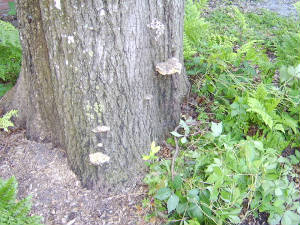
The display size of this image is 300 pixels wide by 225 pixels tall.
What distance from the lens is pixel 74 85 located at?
1.95 metres

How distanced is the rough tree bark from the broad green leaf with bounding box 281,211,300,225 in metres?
1.12

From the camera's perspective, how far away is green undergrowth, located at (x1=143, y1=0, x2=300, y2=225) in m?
2.01

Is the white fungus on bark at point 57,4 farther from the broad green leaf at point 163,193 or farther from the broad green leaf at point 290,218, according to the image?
the broad green leaf at point 290,218

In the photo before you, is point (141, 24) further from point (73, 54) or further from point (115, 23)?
point (73, 54)

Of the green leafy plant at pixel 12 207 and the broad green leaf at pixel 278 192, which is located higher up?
the green leafy plant at pixel 12 207

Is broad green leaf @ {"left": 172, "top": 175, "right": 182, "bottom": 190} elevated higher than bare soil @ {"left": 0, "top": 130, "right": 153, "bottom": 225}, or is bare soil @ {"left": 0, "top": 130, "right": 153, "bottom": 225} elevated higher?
broad green leaf @ {"left": 172, "top": 175, "right": 182, "bottom": 190}

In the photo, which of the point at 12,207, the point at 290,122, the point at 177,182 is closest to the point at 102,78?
the point at 177,182

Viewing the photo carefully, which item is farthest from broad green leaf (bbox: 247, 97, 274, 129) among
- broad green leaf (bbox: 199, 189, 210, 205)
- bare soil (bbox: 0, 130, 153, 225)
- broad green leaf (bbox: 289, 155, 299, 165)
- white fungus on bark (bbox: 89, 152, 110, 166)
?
white fungus on bark (bbox: 89, 152, 110, 166)

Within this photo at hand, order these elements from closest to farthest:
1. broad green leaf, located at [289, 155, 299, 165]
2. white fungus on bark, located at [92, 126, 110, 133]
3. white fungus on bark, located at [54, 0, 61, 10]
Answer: white fungus on bark, located at [54, 0, 61, 10]
white fungus on bark, located at [92, 126, 110, 133]
broad green leaf, located at [289, 155, 299, 165]

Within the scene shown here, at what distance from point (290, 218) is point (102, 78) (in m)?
1.66

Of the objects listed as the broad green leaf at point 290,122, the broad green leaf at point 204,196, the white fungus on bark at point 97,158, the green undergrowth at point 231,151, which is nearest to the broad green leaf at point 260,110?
the green undergrowth at point 231,151

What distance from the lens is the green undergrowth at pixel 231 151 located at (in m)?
2.01

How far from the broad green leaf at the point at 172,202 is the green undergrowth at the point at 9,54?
230cm

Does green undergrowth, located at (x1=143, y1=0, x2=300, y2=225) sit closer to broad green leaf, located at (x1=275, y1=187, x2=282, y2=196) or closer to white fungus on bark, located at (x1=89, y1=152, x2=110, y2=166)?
broad green leaf, located at (x1=275, y1=187, x2=282, y2=196)
